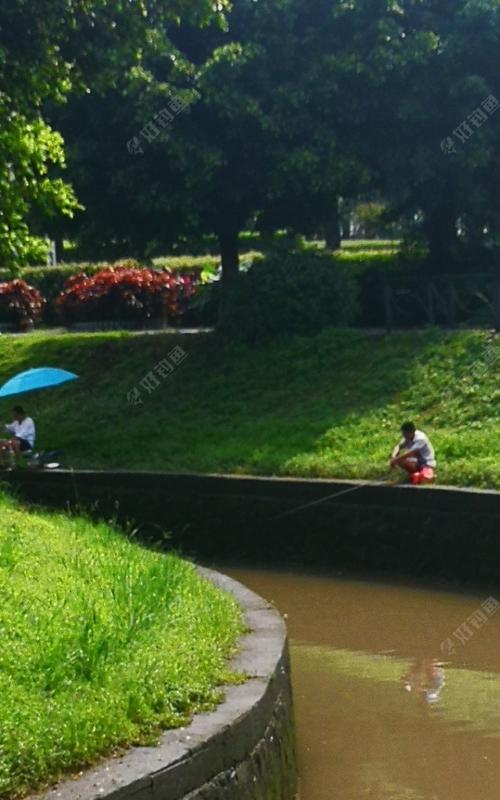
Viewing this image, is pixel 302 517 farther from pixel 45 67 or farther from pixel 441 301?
pixel 441 301

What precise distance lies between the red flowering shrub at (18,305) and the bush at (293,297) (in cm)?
1030

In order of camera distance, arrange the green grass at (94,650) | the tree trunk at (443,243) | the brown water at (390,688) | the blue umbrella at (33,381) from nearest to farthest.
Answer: the green grass at (94,650), the brown water at (390,688), the blue umbrella at (33,381), the tree trunk at (443,243)

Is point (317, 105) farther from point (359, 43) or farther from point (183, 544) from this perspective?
point (183, 544)

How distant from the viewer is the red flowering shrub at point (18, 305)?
3144 cm

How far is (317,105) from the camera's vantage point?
21.5 metres

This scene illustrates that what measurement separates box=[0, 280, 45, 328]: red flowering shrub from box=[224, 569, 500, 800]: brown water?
Result: 1719 centimetres

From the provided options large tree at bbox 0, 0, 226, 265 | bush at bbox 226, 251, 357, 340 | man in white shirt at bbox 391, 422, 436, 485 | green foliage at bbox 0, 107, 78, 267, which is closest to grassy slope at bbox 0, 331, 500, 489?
man in white shirt at bbox 391, 422, 436, 485

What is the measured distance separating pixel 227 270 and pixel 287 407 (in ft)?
18.7

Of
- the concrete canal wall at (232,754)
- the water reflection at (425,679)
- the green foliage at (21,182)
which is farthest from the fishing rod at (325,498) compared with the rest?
the concrete canal wall at (232,754)

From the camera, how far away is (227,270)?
24453 millimetres

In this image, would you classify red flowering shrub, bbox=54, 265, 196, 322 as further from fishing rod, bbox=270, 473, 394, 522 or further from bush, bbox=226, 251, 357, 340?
fishing rod, bbox=270, 473, 394, 522

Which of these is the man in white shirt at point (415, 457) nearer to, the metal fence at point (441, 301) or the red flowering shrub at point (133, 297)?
the metal fence at point (441, 301)

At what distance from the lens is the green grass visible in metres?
5.75

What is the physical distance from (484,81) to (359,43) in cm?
174
